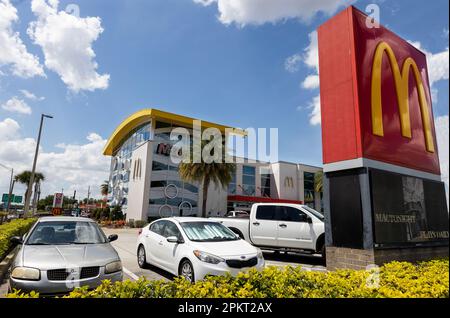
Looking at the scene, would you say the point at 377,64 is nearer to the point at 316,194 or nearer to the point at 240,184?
the point at 240,184

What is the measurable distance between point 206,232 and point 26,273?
3898 mm

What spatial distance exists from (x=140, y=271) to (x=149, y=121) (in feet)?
105

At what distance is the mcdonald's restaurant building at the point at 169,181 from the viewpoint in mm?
34781

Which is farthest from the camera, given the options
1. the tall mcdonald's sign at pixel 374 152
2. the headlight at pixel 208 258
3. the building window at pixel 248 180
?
the building window at pixel 248 180

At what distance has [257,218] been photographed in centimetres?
1082

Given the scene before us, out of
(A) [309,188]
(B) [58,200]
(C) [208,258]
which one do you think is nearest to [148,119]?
(B) [58,200]

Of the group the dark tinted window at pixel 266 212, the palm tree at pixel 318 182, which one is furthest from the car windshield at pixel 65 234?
the palm tree at pixel 318 182

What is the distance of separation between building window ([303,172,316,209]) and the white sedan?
43.7m

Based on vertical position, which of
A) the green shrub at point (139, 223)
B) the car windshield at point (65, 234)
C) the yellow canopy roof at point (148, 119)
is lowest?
the green shrub at point (139, 223)

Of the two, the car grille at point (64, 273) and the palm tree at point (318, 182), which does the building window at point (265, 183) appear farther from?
the car grille at point (64, 273)

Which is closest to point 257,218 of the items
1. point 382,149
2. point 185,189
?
point 382,149

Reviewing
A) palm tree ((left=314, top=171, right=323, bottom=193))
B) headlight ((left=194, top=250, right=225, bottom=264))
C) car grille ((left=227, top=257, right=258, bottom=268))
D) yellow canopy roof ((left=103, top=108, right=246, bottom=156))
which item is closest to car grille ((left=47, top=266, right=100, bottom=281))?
headlight ((left=194, top=250, right=225, bottom=264))

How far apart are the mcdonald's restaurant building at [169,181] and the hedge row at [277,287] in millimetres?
26645

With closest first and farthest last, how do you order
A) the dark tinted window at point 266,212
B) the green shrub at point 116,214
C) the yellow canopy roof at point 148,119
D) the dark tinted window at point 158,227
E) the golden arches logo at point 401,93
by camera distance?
the golden arches logo at point 401,93
the dark tinted window at point 158,227
the dark tinted window at point 266,212
the yellow canopy roof at point 148,119
the green shrub at point 116,214
